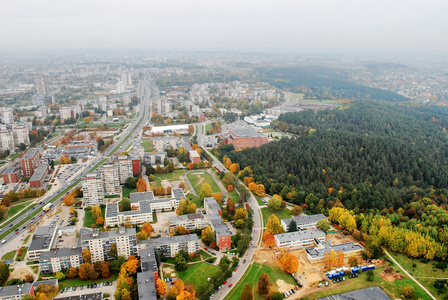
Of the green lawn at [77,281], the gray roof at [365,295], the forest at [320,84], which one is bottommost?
the green lawn at [77,281]

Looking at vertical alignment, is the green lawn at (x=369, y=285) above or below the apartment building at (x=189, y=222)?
below

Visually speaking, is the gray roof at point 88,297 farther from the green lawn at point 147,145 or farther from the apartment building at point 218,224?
the green lawn at point 147,145

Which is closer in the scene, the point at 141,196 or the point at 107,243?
the point at 107,243

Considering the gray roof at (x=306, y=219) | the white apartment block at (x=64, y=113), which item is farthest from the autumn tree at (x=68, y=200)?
the white apartment block at (x=64, y=113)

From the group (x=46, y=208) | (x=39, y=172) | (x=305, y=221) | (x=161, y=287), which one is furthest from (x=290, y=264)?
(x=39, y=172)

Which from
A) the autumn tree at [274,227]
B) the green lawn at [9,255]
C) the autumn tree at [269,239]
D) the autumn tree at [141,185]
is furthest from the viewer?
the autumn tree at [141,185]

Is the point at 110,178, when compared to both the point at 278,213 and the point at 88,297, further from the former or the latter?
the point at 278,213
